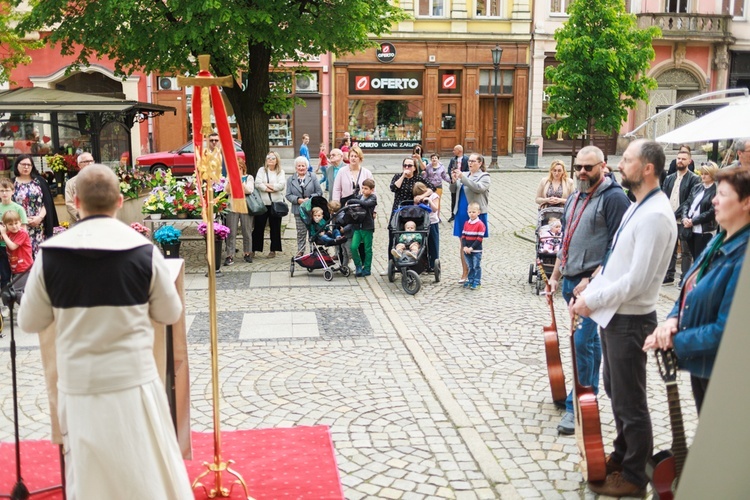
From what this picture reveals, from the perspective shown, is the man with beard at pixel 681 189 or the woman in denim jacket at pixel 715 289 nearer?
the woman in denim jacket at pixel 715 289

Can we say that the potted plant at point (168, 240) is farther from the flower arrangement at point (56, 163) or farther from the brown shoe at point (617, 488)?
the brown shoe at point (617, 488)

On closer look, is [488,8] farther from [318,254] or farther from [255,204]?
[318,254]

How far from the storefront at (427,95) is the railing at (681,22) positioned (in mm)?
5965

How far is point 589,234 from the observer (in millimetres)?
5875

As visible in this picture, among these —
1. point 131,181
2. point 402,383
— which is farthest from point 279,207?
point 402,383

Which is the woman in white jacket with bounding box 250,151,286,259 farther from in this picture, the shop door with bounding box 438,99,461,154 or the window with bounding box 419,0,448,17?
the window with bounding box 419,0,448,17

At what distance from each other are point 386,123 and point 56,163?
A: 2140cm

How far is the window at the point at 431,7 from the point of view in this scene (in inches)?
1377

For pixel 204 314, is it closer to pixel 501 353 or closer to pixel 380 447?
pixel 501 353

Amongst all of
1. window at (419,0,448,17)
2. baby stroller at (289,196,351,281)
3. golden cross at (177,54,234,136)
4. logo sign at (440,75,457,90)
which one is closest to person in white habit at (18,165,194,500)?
golden cross at (177,54,234,136)

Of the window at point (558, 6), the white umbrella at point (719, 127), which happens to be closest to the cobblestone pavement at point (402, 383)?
the white umbrella at point (719, 127)

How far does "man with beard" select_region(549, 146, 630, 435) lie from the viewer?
578 cm

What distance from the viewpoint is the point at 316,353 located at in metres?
8.11

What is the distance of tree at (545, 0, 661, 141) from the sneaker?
462 inches
